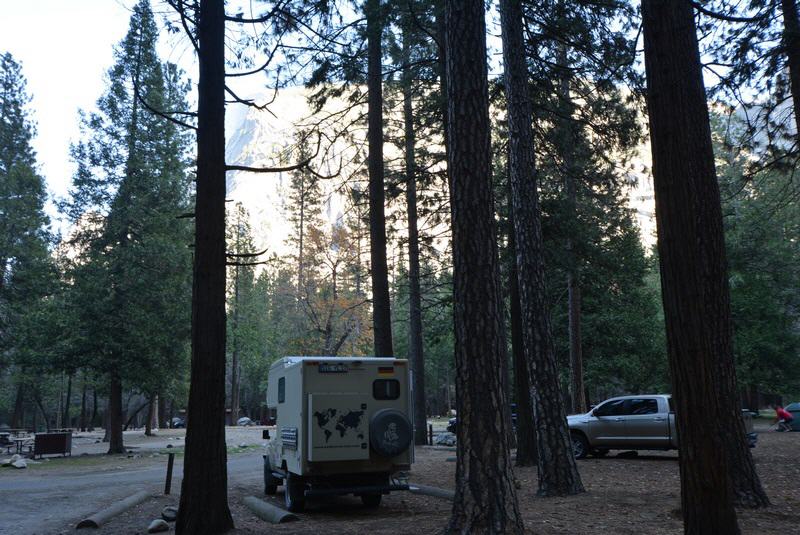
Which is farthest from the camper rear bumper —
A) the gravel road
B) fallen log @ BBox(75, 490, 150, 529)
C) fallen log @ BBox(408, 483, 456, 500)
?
the gravel road

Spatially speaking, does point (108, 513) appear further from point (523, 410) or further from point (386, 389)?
point (523, 410)

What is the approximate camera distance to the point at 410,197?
69.8ft

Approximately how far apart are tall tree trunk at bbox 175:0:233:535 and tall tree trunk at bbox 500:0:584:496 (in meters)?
5.32

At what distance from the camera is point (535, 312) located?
35.0 feet

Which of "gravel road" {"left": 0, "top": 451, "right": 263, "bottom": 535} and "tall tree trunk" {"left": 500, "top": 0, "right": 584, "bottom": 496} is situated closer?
"gravel road" {"left": 0, "top": 451, "right": 263, "bottom": 535}

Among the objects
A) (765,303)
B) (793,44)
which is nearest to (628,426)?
(793,44)

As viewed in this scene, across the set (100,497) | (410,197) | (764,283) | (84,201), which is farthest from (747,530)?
(764,283)

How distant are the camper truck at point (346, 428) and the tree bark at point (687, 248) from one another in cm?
566

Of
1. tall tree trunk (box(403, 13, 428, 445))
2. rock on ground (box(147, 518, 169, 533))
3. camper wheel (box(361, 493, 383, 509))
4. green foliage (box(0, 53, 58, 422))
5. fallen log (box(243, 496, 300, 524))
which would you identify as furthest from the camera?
green foliage (box(0, 53, 58, 422))

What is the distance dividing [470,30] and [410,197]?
14.1 metres

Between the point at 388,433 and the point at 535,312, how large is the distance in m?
3.25

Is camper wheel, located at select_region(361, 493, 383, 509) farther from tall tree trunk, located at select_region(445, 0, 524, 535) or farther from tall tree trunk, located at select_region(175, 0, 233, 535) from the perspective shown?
tall tree trunk, located at select_region(445, 0, 524, 535)

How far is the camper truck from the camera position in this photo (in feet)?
32.9

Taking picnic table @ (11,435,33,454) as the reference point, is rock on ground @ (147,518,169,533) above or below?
above
